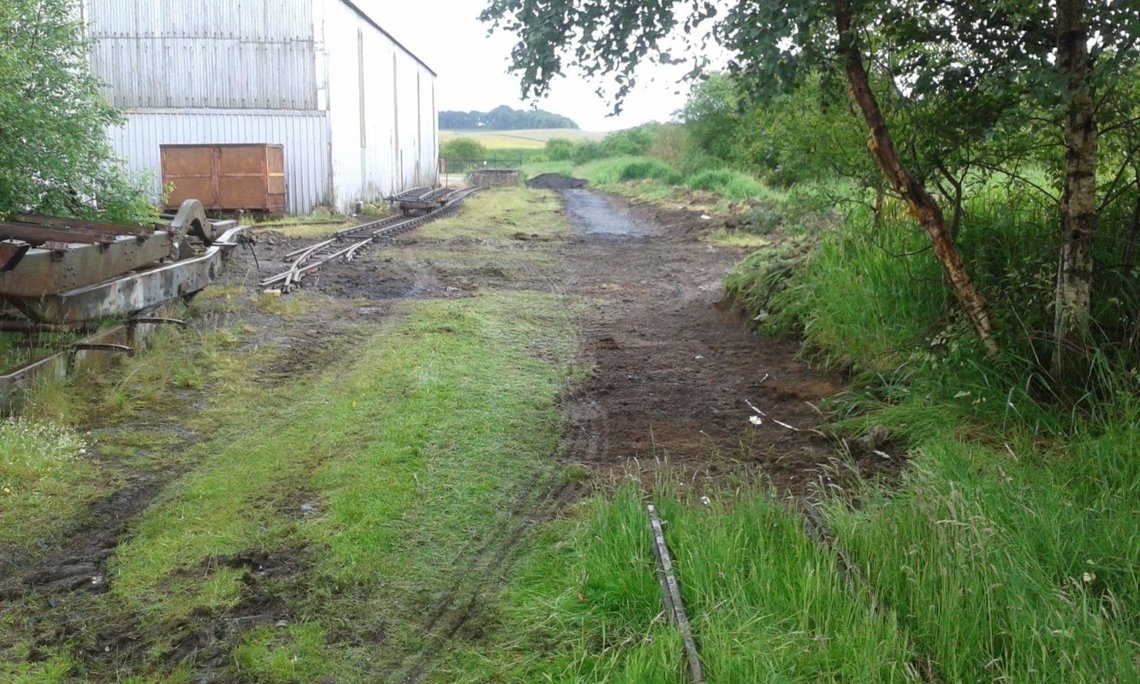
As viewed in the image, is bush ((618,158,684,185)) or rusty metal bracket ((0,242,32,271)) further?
bush ((618,158,684,185))

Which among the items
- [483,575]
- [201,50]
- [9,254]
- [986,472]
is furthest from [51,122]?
[201,50]

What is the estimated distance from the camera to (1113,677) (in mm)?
3012

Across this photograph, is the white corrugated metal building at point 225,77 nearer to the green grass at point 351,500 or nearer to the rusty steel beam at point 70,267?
the rusty steel beam at point 70,267

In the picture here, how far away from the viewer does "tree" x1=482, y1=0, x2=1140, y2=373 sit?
15.8 ft

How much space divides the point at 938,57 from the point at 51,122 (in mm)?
6774

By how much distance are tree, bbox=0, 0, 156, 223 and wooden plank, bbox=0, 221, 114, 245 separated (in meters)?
0.53

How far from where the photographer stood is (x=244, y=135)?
25.7 m

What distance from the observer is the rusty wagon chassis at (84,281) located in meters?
6.44

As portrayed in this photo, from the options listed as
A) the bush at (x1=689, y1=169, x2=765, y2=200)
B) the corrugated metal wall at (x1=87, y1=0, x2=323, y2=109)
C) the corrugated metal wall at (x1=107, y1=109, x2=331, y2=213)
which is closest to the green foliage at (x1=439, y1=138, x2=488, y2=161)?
the bush at (x1=689, y1=169, x2=765, y2=200)

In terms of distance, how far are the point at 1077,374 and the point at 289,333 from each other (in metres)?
6.85

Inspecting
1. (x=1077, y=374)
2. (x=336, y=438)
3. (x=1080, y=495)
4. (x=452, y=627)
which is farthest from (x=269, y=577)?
(x=1077, y=374)

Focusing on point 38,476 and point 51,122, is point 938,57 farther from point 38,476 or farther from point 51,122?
point 51,122

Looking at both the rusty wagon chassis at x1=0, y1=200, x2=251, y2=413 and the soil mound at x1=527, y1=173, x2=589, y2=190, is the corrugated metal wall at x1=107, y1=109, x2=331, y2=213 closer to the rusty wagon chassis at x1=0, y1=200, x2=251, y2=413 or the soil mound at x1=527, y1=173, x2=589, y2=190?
the rusty wagon chassis at x1=0, y1=200, x2=251, y2=413

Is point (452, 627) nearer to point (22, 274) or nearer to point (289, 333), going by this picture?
point (22, 274)
